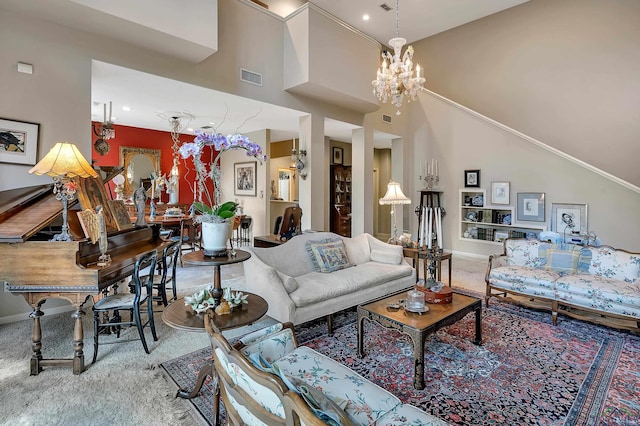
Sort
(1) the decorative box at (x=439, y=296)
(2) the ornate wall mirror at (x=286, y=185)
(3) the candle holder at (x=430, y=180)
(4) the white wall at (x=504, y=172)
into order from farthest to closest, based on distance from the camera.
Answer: (2) the ornate wall mirror at (x=286, y=185), (3) the candle holder at (x=430, y=180), (4) the white wall at (x=504, y=172), (1) the decorative box at (x=439, y=296)

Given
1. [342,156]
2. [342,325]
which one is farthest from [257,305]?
[342,156]

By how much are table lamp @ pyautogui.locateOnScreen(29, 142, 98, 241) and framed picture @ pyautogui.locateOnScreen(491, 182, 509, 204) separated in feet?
23.6

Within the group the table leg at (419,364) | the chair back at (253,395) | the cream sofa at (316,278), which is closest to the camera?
the chair back at (253,395)

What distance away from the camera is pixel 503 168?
6.81 m

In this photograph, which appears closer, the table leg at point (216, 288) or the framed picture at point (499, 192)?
the table leg at point (216, 288)

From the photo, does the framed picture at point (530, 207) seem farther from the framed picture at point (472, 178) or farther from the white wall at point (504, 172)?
the framed picture at point (472, 178)

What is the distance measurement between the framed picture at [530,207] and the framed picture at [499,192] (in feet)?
0.80

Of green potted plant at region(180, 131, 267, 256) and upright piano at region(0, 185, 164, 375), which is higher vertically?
green potted plant at region(180, 131, 267, 256)

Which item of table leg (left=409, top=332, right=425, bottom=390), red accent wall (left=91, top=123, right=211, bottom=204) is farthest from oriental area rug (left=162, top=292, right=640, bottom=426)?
red accent wall (left=91, top=123, right=211, bottom=204)

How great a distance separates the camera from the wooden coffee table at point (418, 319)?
2.30 metres

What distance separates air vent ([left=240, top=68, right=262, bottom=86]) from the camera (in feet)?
16.6

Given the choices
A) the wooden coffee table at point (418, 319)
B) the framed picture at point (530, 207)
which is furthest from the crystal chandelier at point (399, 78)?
the framed picture at point (530, 207)

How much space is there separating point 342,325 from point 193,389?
5.40 ft

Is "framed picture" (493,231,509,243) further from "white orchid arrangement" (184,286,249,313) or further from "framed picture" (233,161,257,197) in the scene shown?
"white orchid arrangement" (184,286,249,313)
